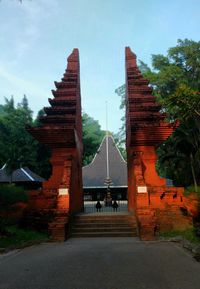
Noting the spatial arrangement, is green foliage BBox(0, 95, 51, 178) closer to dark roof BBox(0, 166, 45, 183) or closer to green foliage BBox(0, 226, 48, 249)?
dark roof BBox(0, 166, 45, 183)

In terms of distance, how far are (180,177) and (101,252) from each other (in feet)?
47.5

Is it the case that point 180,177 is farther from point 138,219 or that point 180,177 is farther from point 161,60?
point 138,219

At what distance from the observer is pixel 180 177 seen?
22.7m

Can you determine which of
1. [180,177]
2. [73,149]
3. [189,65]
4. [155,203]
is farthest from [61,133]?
[189,65]

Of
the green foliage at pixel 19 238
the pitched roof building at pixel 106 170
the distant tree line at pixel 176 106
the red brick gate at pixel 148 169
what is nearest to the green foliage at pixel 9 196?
the green foliage at pixel 19 238

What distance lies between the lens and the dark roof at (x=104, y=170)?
35.2 m

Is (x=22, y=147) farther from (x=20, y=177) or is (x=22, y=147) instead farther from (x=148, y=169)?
(x=148, y=169)

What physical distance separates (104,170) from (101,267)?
29.5 m

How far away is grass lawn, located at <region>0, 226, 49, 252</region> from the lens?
33.7ft

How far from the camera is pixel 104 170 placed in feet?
121

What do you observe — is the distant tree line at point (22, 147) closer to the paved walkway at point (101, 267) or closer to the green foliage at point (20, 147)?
the green foliage at point (20, 147)

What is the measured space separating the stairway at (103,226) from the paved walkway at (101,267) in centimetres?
164

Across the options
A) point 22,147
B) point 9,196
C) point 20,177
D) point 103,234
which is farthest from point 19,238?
point 22,147

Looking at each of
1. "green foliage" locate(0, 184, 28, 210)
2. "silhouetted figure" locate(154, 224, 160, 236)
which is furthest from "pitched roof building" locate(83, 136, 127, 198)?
"green foliage" locate(0, 184, 28, 210)
